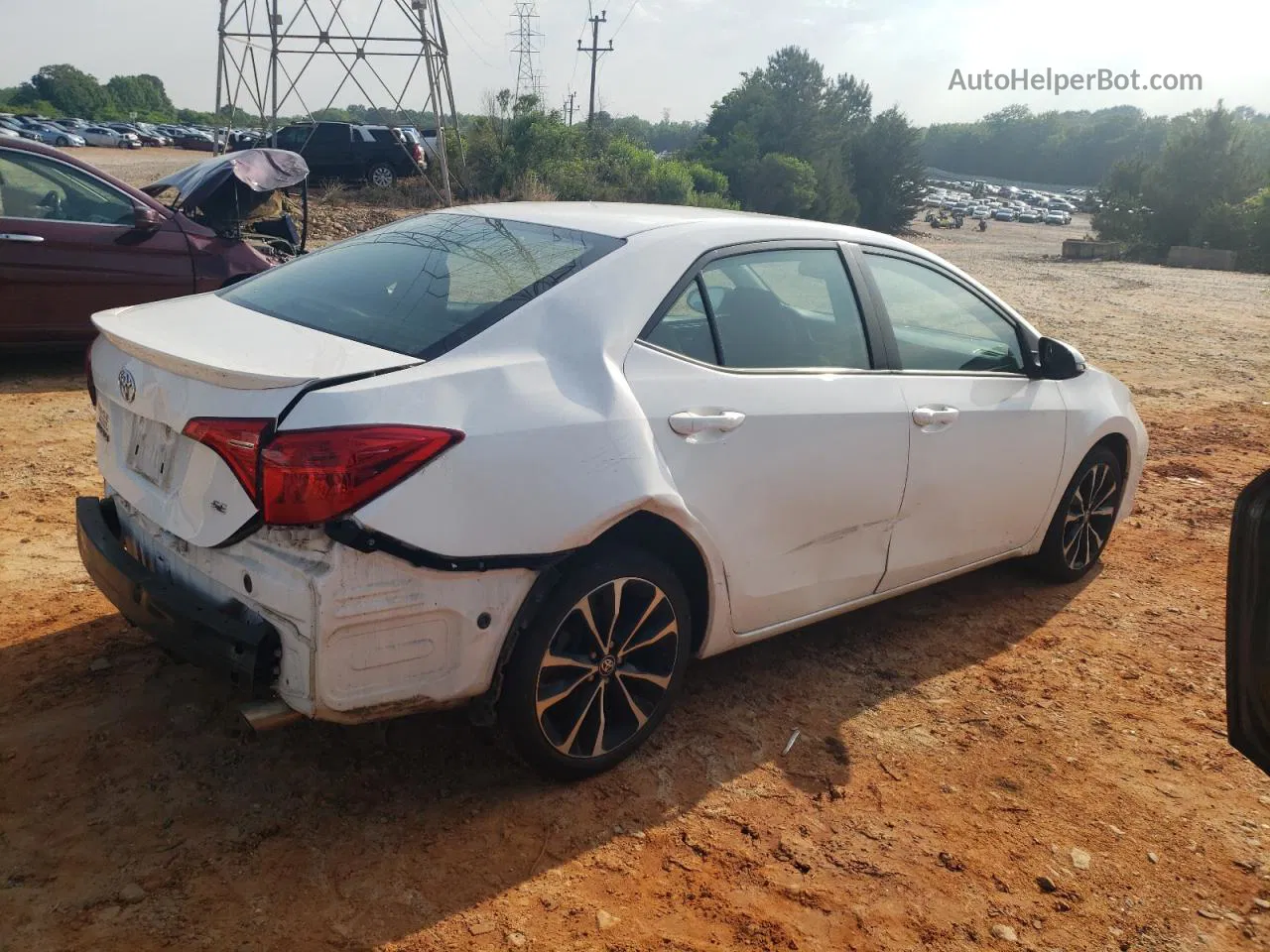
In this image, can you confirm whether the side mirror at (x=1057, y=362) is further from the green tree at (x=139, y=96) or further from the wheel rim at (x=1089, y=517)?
the green tree at (x=139, y=96)

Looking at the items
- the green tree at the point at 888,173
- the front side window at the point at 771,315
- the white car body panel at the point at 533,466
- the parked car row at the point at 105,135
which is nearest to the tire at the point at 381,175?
the white car body panel at the point at 533,466

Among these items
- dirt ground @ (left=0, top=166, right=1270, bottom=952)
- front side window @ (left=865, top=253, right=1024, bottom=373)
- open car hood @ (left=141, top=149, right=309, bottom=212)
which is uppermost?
open car hood @ (left=141, top=149, right=309, bottom=212)

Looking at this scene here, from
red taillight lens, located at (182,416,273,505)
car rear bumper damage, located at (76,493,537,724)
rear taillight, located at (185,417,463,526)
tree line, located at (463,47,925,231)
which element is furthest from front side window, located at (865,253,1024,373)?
tree line, located at (463,47,925,231)

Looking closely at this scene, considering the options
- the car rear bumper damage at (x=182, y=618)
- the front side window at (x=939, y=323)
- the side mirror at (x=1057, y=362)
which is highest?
the front side window at (x=939, y=323)

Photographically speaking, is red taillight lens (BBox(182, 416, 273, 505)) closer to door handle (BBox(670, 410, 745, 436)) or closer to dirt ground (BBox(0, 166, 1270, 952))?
dirt ground (BBox(0, 166, 1270, 952))

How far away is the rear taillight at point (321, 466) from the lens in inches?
94.3

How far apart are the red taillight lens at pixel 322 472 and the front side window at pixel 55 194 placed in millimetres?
5894

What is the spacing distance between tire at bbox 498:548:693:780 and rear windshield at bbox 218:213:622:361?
2.47ft

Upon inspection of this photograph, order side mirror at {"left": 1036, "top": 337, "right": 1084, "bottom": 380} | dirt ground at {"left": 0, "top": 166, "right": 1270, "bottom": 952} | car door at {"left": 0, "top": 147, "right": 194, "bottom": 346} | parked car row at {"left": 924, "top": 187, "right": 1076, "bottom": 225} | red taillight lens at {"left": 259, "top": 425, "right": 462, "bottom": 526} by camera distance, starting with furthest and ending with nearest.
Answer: parked car row at {"left": 924, "top": 187, "right": 1076, "bottom": 225}
car door at {"left": 0, "top": 147, "right": 194, "bottom": 346}
side mirror at {"left": 1036, "top": 337, "right": 1084, "bottom": 380}
dirt ground at {"left": 0, "top": 166, "right": 1270, "bottom": 952}
red taillight lens at {"left": 259, "top": 425, "right": 462, "bottom": 526}

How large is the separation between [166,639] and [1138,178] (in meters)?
48.6

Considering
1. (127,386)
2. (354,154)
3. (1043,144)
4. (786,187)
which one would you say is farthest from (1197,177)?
(1043,144)

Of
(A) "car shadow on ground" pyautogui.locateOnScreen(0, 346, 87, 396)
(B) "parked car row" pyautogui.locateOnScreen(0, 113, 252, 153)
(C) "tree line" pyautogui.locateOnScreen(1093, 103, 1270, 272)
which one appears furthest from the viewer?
(B) "parked car row" pyautogui.locateOnScreen(0, 113, 252, 153)

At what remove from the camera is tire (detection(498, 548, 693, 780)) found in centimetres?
278

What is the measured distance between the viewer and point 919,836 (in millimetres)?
2961
